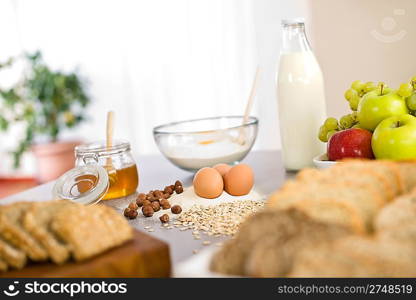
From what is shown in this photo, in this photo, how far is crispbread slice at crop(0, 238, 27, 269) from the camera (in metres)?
0.86

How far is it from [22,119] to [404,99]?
4005 mm

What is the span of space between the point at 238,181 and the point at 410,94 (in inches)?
20.5

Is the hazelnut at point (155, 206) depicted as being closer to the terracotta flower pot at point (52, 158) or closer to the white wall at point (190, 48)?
the white wall at point (190, 48)

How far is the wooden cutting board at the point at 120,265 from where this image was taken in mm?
824

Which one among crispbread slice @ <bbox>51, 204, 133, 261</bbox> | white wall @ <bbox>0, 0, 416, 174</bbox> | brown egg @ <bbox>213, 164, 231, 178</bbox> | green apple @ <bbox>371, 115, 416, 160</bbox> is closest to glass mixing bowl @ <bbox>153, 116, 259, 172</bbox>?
brown egg @ <bbox>213, 164, 231, 178</bbox>

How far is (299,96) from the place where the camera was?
1.62 m

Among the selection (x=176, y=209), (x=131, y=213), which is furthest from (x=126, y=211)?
(x=176, y=209)

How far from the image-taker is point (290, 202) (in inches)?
31.6

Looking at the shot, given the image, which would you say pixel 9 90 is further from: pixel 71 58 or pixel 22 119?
pixel 71 58

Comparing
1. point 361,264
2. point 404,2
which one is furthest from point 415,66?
point 361,264

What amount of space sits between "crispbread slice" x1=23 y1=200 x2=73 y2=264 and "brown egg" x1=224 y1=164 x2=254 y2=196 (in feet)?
1.84

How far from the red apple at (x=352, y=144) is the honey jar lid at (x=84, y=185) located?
619 millimetres

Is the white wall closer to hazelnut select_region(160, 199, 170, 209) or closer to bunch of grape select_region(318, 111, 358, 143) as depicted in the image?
bunch of grape select_region(318, 111, 358, 143)

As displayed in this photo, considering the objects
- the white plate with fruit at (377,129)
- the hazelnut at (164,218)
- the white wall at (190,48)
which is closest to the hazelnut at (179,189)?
the hazelnut at (164,218)
